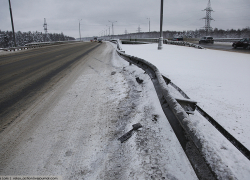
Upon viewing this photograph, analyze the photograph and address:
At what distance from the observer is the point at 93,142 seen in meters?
2.72

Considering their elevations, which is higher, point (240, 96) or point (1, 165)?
point (240, 96)

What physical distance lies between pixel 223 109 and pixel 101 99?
2.95 metres

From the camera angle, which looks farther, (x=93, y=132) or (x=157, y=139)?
(x=93, y=132)

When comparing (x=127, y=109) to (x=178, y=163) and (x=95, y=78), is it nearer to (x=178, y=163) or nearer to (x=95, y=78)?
(x=178, y=163)

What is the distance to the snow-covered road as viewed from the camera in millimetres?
2160

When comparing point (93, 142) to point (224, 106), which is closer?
point (93, 142)

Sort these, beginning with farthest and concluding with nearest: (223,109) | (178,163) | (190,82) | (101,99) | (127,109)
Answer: (190,82) < (101,99) < (127,109) < (223,109) < (178,163)

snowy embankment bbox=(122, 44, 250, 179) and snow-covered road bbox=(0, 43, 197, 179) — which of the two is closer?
snow-covered road bbox=(0, 43, 197, 179)

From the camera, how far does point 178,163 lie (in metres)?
2.19

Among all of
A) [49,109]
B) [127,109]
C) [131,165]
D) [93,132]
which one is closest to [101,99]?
[127,109]

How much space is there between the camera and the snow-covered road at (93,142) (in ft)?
7.09

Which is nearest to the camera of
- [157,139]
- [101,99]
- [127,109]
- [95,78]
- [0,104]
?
[157,139]

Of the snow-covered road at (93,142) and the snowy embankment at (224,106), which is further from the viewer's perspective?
the snowy embankment at (224,106)

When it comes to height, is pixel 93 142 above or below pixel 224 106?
below
